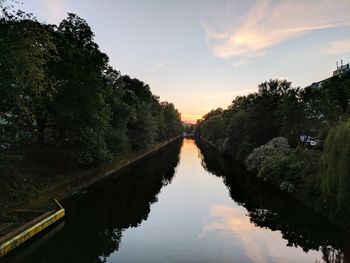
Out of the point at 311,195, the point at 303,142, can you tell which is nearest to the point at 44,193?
the point at 311,195

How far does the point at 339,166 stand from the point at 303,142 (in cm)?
3289

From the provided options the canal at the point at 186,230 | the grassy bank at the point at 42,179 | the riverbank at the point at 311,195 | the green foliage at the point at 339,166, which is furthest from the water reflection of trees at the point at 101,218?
the green foliage at the point at 339,166

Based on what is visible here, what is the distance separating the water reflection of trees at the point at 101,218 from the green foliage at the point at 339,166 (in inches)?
534

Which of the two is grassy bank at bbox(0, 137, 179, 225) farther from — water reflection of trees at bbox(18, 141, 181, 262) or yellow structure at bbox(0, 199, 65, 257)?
water reflection of trees at bbox(18, 141, 181, 262)

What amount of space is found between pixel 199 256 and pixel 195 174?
37.7 meters

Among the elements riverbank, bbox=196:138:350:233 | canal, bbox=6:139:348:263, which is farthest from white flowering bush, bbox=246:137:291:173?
canal, bbox=6:139:348:263

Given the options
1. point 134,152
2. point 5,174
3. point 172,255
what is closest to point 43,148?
point 5,174

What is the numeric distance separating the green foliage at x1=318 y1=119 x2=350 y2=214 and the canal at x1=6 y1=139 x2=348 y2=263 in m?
2.74

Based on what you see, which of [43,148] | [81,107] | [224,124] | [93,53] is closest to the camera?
[81,107]

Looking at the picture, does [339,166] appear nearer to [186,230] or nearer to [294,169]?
[186,230]

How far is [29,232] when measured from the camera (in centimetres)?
2177

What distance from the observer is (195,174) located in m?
58.4

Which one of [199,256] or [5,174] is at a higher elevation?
[5,174]

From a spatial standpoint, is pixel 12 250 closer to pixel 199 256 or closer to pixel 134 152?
pixel 199 256
